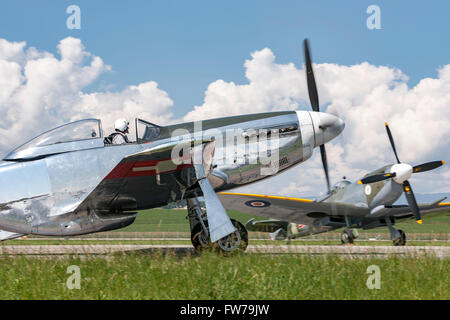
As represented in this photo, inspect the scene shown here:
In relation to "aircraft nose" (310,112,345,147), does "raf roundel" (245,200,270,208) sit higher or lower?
lower

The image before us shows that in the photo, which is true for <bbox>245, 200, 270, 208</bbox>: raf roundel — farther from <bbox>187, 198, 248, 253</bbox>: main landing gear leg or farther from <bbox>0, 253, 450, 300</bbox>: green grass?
<bbox>0, 253, 450, 300</bbox>: green grass

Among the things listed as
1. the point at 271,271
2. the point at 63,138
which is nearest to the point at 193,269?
the point at 271,271

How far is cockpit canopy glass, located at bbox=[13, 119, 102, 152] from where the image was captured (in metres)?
7.93

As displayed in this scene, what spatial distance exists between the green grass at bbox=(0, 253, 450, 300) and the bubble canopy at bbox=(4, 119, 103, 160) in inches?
88.0

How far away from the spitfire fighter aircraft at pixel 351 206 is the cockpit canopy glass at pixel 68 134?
9.01m

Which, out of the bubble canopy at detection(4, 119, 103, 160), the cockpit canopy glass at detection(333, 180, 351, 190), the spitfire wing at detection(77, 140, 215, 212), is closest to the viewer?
the spitfire wing at detection(77, 140, 215, 212)

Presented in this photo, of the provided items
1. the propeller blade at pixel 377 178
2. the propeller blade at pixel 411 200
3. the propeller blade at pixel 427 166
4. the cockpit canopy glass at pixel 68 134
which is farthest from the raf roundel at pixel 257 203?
the cockpit canopy glass at pixel 68 134

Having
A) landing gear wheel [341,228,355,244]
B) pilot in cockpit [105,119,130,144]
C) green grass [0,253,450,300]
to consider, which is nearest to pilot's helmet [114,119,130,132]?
pilot in cockpit [105,119,130,144]

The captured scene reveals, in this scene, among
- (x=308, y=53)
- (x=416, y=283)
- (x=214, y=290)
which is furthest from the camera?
(x=308, y=53)

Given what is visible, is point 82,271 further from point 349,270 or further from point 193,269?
point 349,270

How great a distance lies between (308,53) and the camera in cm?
1147

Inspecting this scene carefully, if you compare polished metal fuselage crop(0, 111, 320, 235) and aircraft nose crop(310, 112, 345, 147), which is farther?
aircraft nose crop(310, 112, 345, 147)

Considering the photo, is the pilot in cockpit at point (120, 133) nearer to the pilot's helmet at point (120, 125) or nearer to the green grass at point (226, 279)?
the pilot's helmet at point (120, 125)

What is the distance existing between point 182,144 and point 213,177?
1260 mm
